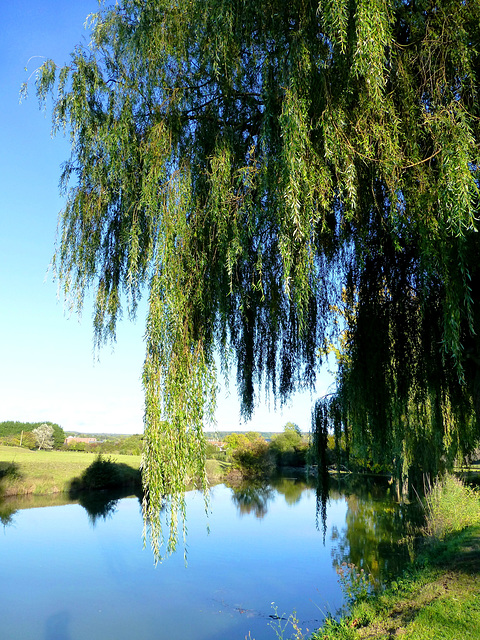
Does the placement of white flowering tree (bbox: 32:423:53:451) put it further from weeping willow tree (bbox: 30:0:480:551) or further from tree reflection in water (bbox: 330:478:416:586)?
weeping willow tree (bbox: 30:0:480:551)

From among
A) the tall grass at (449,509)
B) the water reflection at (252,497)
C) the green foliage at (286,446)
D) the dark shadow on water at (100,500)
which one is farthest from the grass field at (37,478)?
the tall grass at (449,509)

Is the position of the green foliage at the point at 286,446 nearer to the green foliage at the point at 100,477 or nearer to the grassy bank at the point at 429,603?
the green foliage at the point at 100,477

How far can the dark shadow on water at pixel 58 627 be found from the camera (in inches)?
288

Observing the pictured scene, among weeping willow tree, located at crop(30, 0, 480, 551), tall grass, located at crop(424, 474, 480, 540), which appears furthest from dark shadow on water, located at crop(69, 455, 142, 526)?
weeping willow tree, located at crop(30, 0, 480, 551)

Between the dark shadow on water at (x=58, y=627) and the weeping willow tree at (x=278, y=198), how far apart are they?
20.0ft

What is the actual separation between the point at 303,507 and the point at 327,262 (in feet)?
57.1

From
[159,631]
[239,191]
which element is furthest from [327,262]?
[159,631]

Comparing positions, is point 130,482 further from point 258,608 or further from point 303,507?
point 258,608

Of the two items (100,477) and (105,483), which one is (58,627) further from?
(105,483)

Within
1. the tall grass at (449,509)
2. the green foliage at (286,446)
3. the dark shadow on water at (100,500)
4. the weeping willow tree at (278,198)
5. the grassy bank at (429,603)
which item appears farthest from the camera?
the green foliage at (286,446)

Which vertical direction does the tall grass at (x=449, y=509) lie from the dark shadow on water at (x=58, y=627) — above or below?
above

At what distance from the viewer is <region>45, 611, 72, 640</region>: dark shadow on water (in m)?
7.30

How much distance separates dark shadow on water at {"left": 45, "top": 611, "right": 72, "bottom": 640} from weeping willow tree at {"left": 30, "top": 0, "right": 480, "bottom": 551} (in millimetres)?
6100

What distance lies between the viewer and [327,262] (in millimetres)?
3910
